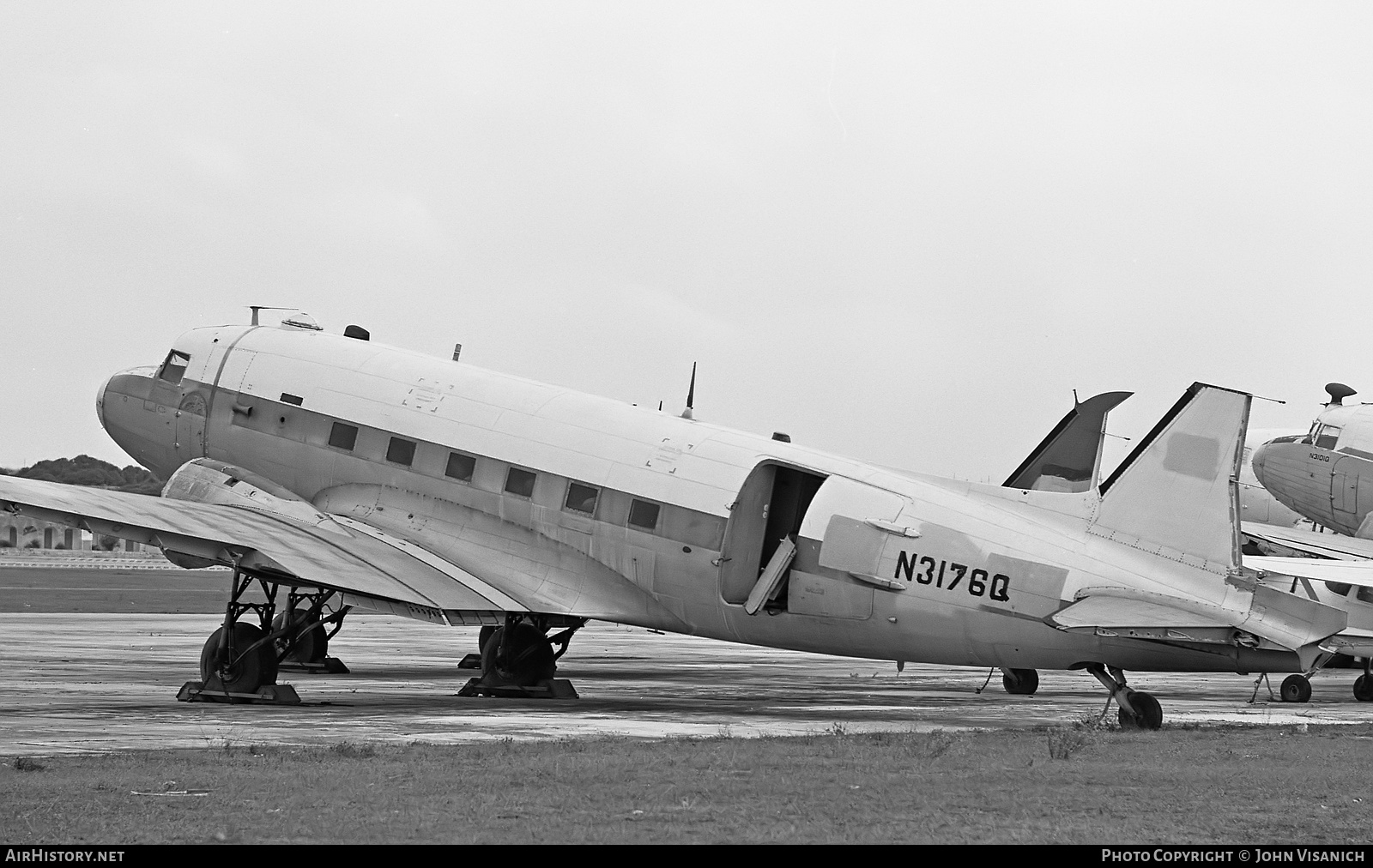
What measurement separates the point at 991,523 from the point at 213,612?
43.7 meters

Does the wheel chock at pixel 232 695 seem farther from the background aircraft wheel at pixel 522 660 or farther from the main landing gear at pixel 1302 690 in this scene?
the main landing gear at pixel 1302 690

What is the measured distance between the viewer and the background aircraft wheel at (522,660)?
24.8 meters

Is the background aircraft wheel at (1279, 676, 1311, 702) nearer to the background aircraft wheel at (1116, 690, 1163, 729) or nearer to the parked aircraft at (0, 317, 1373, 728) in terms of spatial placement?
the parked aircraft at (0, 317, 1373, 728)

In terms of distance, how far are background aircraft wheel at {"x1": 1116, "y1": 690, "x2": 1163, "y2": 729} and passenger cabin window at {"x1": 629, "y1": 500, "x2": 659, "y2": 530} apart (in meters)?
7.54

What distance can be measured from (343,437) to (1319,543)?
940 inches

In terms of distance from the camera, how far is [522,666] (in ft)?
81.4

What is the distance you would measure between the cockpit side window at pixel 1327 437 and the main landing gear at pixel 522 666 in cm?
2601

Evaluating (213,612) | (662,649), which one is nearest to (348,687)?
(662,649)

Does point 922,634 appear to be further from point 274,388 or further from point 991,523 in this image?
point 274,388

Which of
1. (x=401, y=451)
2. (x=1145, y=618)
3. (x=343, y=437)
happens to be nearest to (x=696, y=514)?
(x=401, y=451)

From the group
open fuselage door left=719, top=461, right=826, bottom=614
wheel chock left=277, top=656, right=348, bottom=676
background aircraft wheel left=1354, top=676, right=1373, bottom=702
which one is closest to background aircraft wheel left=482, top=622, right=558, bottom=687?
open fuselage door left=719, top=461, right=826, bottom=614

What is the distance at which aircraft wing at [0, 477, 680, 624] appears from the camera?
22172 mm

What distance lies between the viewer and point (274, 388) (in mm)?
27125

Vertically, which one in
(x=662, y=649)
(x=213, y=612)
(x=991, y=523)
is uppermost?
(x=991, y=523)
